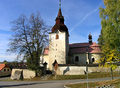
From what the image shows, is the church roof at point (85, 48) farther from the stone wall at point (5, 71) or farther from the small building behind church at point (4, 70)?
the stone wall at point (5, 71)

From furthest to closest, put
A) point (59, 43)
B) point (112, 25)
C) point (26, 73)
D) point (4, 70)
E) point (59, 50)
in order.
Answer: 1. point (4, 70)
2. point (59, 43)
3. point (59, 50)
4. point (26, 73)
5. point (112, 25)

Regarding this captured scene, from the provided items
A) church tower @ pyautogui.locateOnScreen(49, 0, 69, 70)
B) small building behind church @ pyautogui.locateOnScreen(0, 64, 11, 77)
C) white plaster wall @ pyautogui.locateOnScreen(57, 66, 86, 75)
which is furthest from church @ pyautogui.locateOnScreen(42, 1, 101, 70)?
small building behind church @ pyautogui.locateOnScreen(0, 64, 11, 77)

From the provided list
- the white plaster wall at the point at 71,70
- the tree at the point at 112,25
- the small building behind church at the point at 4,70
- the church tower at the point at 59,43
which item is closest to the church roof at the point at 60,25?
the church tower at the point at 59,43

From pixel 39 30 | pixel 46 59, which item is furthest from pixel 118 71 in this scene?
pixel 46 59

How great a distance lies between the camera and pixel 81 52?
32594mm

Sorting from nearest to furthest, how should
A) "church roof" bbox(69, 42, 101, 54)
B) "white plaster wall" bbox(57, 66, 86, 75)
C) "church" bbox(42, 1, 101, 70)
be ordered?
1. "white plaster wall" bbox(57, 66, 86, 75)
2. "church" bbox(42, 1, 101, 70)
3. "church roof" bbox(69, 42, 101, 54)

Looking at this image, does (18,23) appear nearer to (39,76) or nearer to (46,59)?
(39,76)

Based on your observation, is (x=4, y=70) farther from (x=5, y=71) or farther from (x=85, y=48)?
(x=85, y=48)

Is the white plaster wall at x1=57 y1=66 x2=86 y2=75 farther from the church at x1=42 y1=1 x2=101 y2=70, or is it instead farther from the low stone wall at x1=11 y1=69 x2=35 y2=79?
the low stone wall at x1=11 y1=69 x2=35 y2=79

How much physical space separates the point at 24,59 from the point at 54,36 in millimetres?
12119

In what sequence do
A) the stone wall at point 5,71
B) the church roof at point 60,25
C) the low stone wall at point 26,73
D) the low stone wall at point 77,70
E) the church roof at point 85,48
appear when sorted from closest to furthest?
the low stone wall at point 77,70 → the low stone wall at point 26,73 → the church roof at point 60,25 → the church roof at point 85,48 → the stone wall at point 5,71

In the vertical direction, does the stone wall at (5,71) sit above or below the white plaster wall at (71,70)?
below

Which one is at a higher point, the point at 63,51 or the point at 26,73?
the point at 63,51

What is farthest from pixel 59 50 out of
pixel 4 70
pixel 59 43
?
pixel 4 70
